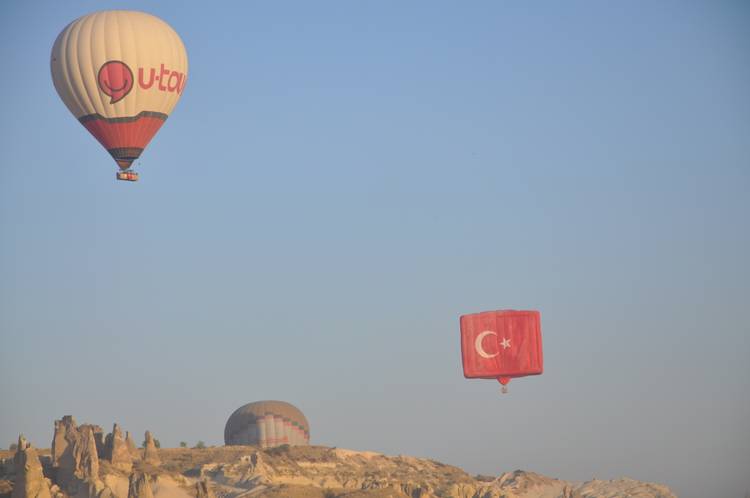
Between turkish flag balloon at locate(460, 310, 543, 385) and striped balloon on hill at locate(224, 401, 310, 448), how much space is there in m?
89.4

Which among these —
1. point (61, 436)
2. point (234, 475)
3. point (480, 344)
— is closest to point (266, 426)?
point (234, 475)

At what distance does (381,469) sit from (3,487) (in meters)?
61.6

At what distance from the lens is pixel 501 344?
79688 millimetres

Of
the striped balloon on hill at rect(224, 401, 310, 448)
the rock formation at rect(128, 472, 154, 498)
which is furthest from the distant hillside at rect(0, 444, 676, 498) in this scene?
the striped balloon on hill at rect(224, 401, 310, 448)

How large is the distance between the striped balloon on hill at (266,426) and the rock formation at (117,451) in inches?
1489

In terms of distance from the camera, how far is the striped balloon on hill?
167 m

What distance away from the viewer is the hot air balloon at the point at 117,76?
9438cm

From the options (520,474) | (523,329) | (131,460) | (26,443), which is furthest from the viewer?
(520,474)

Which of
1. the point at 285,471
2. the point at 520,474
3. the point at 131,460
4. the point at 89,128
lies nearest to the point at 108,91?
the point at 89,128

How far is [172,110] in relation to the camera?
9894 centimetres

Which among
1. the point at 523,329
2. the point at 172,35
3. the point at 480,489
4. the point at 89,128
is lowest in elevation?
the point at 480,489

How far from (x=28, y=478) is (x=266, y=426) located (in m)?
61.3

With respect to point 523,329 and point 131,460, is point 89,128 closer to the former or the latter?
point 523,329

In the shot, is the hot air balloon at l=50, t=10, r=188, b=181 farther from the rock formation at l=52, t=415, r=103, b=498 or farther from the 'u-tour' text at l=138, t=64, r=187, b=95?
the rock formation at l=52, t=415, r=103, b=498
